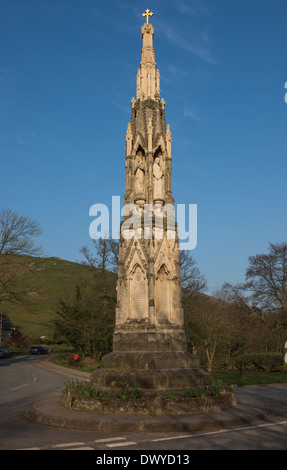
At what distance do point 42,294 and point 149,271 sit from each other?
2188 centimetres

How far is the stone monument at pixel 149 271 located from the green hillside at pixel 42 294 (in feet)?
66.2

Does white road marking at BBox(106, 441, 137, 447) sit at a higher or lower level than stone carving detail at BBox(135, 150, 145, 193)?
lower

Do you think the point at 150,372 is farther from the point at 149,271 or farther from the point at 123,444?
the point at 123,444

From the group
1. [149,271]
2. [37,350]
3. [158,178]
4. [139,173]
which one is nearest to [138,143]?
[139,173]

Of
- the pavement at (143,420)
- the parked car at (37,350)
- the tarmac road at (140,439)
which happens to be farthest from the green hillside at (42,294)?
the tarmac road at (140,439)

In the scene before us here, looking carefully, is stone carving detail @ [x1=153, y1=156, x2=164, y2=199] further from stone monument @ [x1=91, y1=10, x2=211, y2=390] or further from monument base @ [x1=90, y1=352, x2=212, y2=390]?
monument base @ [x1=90, y1=352, x2=212, y2=390]

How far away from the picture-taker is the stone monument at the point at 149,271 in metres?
10.8

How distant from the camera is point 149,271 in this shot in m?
12.1

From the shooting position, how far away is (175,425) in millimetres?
8039

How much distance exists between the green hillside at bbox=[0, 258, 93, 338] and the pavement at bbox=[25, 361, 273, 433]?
22.7m

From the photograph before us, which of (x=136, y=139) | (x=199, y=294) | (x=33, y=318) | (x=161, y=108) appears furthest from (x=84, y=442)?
(x=33, y=318)

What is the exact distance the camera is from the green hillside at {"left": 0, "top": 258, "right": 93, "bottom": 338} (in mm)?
31656

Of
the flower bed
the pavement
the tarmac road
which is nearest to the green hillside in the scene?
the flower bed

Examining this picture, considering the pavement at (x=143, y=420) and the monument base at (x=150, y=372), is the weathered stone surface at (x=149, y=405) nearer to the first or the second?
the pavement at (x=143, y=420)
